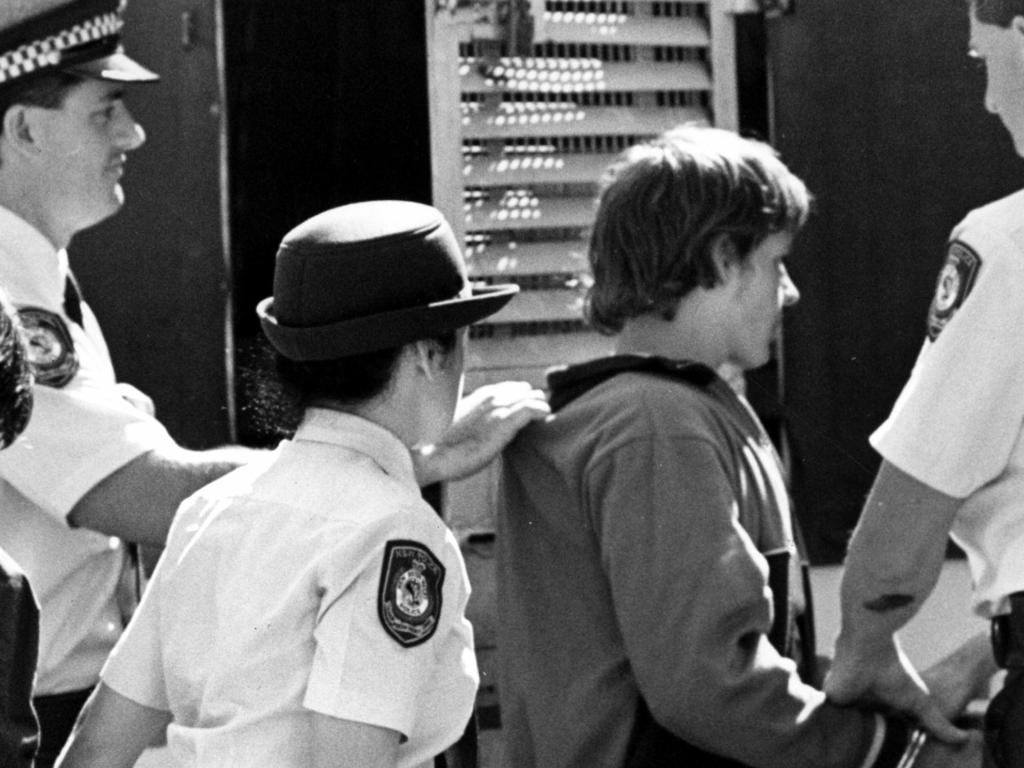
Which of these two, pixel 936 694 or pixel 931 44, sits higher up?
pixel 931 44

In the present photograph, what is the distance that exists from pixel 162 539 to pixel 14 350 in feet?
2.42

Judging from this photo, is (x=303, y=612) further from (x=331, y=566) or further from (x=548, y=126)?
(x=548, y=126)

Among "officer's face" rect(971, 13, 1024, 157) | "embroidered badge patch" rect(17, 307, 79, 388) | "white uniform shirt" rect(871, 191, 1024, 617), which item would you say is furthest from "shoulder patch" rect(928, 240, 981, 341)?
"embroidered badge patch" rect(17, 307, 79, 388)

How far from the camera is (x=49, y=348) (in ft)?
8.73

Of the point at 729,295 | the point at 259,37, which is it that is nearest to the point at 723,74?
the point at 259,37

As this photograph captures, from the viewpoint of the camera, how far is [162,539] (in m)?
2.59

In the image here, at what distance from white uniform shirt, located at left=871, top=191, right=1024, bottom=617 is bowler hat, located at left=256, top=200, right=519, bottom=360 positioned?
534 millimetres

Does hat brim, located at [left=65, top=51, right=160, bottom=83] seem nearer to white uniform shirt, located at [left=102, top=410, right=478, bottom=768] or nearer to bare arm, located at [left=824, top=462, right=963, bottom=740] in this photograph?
white uniform shirt, located at [left=102, top=410, right=478, bottom=768]

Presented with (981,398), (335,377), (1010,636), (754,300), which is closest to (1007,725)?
(1010,636)

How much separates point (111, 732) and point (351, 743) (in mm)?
375

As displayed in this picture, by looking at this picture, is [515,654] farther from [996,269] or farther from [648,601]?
[996,269]


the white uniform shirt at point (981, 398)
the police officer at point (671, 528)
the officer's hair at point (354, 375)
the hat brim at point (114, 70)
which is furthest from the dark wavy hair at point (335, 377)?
the hat brim at point (114, 70)

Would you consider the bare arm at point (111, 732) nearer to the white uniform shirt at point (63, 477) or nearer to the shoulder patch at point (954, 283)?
the white uniform shirt at point (63, 477)

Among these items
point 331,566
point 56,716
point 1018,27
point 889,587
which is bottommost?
point 56,716
